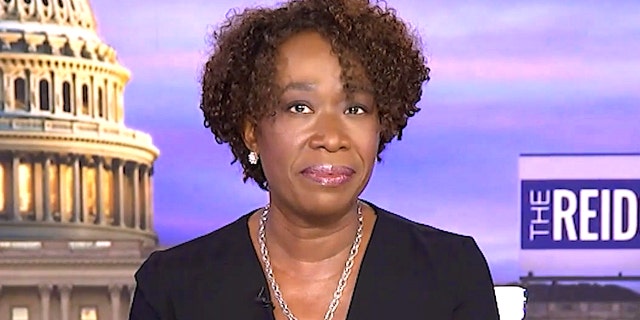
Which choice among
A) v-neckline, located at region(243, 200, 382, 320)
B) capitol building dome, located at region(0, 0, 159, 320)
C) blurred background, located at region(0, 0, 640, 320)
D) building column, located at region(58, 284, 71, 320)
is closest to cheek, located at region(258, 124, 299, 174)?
v-neckline, located at region(243, 200, 382, 320)

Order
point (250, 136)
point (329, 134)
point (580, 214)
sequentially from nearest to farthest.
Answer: point (329, 134), point (250, 136), point (580, 214)

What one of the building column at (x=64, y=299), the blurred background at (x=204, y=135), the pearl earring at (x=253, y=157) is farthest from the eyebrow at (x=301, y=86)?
the building column at (x=64, y=299)

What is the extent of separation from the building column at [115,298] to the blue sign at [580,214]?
1.52 meters

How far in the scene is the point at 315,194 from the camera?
3.50ft

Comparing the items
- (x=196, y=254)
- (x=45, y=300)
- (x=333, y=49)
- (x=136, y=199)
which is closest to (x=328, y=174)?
(x=333, y=49)

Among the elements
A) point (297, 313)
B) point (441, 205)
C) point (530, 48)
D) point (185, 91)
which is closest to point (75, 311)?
point (185, 91)

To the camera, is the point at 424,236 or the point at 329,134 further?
the point at 424,236

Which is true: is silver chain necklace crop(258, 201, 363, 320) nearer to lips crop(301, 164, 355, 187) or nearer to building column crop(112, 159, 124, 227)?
lips crop(301, 164, 355, 187)

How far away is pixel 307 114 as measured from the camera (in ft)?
3.46

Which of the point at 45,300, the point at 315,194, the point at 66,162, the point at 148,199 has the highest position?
the point at 66,162

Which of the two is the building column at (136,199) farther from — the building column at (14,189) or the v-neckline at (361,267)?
the v-neckline at (361,267)

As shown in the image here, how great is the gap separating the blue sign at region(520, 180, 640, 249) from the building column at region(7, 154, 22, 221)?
6.15 ft

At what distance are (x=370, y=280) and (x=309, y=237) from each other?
3.7 inches

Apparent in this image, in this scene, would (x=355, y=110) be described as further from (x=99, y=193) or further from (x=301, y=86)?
(x=99, y=193)
